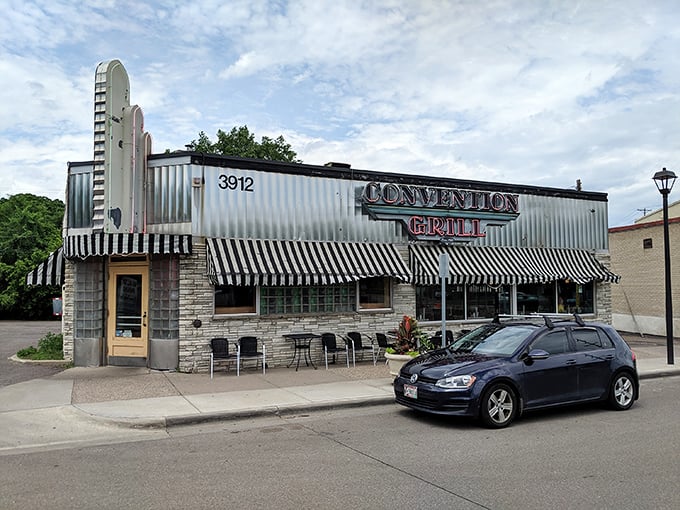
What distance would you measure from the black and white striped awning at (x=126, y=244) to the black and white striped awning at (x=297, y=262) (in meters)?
0.86

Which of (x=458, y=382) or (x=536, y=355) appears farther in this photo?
(x=536, y=355)

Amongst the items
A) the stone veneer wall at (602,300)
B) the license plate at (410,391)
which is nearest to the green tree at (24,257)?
the stone veneer wall at (602,300)

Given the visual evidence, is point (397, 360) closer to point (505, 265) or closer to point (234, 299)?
point (234, 299)

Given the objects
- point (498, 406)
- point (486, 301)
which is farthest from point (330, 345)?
point (498, 406)

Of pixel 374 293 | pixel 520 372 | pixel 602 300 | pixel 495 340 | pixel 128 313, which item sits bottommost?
pixel 520 372

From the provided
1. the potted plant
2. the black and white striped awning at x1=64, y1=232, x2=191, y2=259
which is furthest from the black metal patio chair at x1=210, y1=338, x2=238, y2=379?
the potted plant

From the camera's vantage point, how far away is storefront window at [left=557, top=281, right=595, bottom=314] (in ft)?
63.9

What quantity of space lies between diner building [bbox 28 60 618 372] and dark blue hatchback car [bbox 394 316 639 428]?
3.09 m

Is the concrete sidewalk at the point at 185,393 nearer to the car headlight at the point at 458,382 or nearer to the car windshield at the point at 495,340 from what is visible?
the car windshield at the point at 495,340

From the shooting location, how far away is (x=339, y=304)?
1538 cm

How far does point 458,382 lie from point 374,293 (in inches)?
293

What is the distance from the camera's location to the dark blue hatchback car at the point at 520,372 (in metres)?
8.58

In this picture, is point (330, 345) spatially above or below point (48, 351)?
above

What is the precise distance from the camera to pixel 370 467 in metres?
6.69
